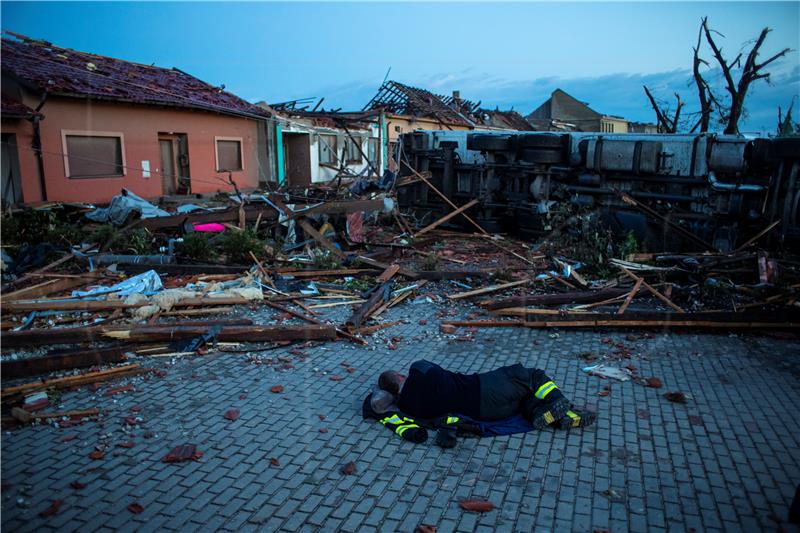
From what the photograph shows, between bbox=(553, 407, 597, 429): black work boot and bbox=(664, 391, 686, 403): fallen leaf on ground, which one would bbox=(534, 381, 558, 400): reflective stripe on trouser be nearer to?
bbox=(553, 407, 597, 429): black work boot

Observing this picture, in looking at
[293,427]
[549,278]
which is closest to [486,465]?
[293,427]

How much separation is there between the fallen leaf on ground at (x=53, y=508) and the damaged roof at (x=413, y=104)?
27.7 metres

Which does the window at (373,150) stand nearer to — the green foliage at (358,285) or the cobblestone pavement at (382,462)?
the green foliage at (358,285)

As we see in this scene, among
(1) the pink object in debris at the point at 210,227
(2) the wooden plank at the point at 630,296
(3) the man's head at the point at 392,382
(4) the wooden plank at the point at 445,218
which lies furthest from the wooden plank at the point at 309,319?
(4) the wooden plank at the point at 445,218

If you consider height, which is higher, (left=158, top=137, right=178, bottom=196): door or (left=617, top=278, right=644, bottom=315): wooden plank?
(left=158, top=137, right=178, bottom=196): door

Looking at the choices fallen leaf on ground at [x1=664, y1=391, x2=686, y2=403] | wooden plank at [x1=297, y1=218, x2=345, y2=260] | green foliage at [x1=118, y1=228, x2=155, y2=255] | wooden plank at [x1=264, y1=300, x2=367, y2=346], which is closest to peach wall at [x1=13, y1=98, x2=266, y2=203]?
green foliage at [x1=118, y1=228, x2=155, y2=255]

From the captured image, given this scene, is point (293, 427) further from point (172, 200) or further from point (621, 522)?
point (172, 200)

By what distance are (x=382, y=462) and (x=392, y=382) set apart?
3.12 ft

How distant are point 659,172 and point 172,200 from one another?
48.3ft

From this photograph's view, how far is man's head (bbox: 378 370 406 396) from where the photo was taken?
17.2 feet

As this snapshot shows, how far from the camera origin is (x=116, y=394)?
551cm

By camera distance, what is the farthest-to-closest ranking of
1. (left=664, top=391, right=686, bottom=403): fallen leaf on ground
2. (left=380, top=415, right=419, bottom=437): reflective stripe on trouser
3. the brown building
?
the brown building, (left=664, top=391, right=686, bottom=403): fallen leaf on ground, (left=380, top=415, right=419, bottom=437): reflective stripe on trouser

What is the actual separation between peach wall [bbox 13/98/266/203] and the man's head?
45.4ft

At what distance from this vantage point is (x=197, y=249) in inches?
417
